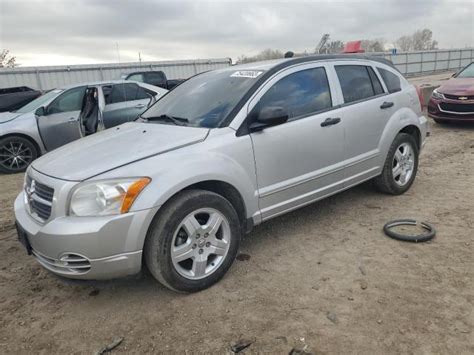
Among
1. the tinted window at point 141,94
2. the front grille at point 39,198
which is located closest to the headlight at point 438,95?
the tinted window at point 141,94

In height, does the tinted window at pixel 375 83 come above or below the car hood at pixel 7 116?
above

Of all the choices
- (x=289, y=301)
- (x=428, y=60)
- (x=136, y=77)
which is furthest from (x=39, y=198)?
(x=428, y=60)

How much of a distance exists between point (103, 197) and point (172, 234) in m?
0.53

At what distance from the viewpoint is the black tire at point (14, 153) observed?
750 centimetres

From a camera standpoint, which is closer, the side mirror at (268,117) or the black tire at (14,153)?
the side mirror at (268,117)

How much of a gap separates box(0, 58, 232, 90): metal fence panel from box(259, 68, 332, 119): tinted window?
525 inches

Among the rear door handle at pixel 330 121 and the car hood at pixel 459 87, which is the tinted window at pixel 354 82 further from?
the car hood at pixel 459 87

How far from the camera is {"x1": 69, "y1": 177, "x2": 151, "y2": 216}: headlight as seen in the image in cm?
271

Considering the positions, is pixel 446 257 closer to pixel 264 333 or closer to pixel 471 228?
pixel 471 228

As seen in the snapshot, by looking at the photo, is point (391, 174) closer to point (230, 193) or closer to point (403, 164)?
point (403, 164)

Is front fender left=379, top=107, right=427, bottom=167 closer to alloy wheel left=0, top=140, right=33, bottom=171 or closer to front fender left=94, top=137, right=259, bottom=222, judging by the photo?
front fender left=94, top=137, right=259, bottom=222

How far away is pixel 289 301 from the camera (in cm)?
294

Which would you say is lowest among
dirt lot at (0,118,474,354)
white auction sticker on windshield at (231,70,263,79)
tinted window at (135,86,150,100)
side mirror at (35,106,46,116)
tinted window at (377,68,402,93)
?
dirt lot at (0,118,474,354)

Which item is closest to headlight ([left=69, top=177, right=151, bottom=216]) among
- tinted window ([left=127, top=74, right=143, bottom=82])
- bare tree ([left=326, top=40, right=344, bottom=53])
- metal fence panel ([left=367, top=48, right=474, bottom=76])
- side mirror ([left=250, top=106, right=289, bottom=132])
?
side mirror ([left=250, top=106, right=289, bottom=132])
